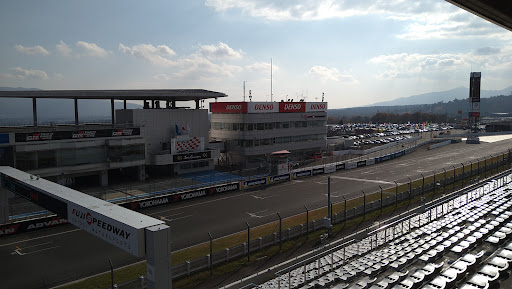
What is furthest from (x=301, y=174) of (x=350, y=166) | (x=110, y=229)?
(x=110, y=229)

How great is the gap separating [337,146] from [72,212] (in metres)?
68.2

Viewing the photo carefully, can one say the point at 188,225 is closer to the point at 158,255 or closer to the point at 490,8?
the point at 158,255

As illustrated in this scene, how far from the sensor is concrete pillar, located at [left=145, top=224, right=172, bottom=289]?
1288cm

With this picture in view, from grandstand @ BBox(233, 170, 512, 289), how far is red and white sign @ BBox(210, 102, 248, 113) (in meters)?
34.7

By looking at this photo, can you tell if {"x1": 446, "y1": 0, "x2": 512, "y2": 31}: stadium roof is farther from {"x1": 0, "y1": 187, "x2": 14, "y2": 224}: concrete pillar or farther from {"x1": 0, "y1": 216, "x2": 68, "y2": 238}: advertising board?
{"x1": 0, "y1": 187, "x2": 14, "y2": 224}: concrete pillar

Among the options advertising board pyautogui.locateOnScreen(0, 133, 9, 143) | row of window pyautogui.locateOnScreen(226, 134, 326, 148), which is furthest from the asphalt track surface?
advertising board pyautogui.locateOnScreen(0, 133, 9, 143)

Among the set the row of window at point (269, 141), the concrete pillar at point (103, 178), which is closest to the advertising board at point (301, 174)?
the row of window at point (269, 141)

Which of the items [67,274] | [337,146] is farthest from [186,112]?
[337,146]

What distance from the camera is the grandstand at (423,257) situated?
1573 centimetres

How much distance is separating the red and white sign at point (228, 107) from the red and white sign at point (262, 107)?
992 mm

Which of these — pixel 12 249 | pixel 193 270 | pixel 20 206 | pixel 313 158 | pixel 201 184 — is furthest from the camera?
pixel 313 158


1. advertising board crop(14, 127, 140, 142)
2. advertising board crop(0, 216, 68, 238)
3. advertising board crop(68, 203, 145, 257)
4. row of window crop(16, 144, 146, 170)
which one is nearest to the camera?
advertising board crop(68, 203, 145, 257)

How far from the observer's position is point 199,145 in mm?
52375

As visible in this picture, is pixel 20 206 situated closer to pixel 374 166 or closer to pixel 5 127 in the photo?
pixel 5 127
